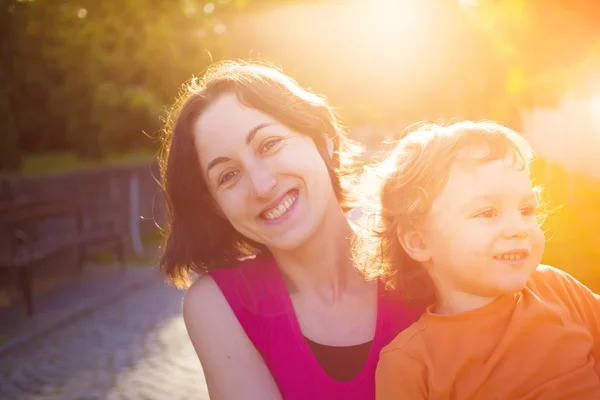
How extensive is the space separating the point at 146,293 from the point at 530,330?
7938mm

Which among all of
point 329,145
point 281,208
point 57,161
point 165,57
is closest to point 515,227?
point 281,208

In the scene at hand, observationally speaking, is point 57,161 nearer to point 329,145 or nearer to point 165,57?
point 165,57

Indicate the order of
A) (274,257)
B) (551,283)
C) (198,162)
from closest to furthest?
(551,283) → (198,162) → (274,257)

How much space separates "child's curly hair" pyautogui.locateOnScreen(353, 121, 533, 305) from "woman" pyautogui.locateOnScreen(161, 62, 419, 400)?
10 centimetres

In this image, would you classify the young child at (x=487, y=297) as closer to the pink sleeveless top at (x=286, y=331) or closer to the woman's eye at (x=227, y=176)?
the pink sleeveless top at (x=286, y=331)

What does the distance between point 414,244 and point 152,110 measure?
18885 millimetres

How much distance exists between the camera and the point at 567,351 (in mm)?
2283

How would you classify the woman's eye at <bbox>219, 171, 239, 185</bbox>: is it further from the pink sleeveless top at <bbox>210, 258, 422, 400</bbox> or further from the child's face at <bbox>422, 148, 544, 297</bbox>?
the child's face at <bbox>422, 148, 544, 297</bbox>

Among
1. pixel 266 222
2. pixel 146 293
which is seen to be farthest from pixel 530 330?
pixel 146 293

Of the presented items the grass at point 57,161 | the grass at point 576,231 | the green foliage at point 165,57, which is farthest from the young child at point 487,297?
the grass at point 57,161

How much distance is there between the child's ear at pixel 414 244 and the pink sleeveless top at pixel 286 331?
10.2 inches

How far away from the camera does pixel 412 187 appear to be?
8.48 ft

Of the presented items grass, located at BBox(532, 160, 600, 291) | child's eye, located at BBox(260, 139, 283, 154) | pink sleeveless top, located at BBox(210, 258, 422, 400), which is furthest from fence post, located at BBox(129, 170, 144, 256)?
child's eye, located at BBox(260, 139, 283, 154)

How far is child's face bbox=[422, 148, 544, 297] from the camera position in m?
2.30
